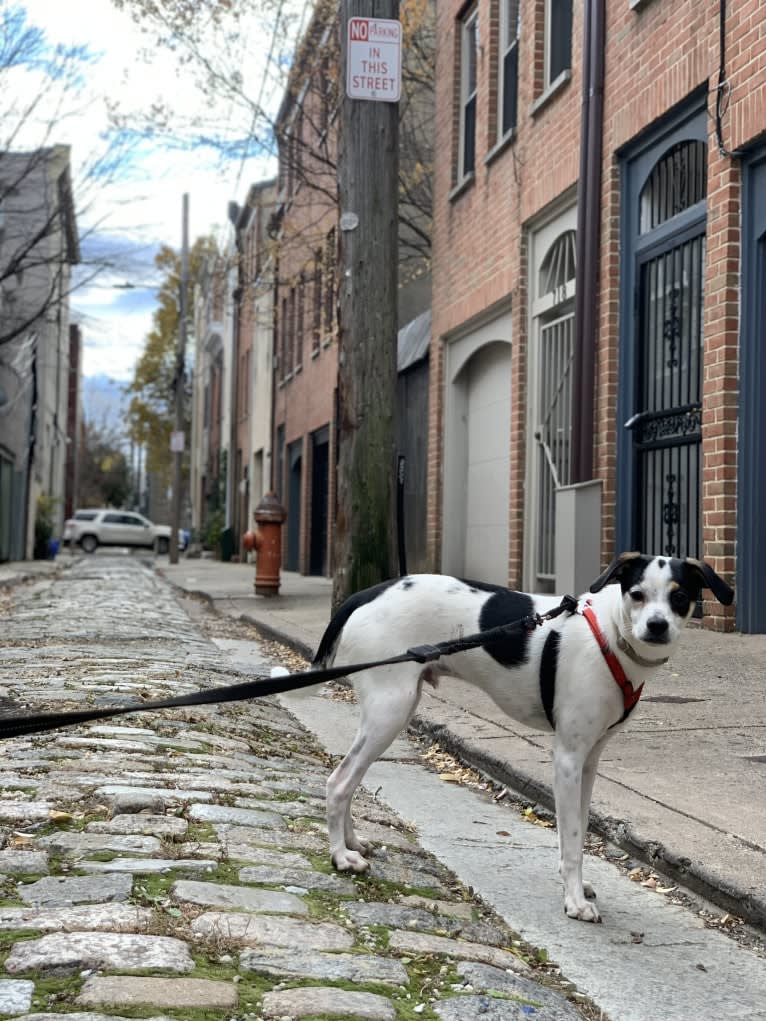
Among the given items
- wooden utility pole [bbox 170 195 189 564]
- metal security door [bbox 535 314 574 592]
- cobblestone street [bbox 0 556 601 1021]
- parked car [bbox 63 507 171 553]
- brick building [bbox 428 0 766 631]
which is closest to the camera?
cobblestone street [bbox 0 556 601 1021]

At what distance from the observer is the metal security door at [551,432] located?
12172mm

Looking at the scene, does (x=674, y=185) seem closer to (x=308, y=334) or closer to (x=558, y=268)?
(x=558, y=268)

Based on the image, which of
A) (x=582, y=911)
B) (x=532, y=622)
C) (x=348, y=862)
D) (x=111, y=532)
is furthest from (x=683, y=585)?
(x=111, y=532)

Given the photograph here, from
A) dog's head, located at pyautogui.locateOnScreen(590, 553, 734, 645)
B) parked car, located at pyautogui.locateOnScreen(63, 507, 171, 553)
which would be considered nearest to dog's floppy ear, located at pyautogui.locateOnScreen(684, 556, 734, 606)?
dog's head, located at pyautogui.locateOnScreen(590, 553, 734, 645)

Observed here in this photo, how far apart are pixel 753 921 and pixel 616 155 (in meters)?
8.38

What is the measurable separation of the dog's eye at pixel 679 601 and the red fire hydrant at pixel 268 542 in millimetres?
12860

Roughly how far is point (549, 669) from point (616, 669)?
0.21 metres

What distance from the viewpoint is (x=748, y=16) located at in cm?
866

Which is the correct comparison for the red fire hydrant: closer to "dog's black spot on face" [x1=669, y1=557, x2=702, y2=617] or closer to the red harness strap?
the red harness strap

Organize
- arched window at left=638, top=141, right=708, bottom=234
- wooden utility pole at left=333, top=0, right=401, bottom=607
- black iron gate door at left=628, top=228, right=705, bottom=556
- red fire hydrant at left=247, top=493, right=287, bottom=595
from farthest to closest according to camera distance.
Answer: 1. red fire hydrant at left=247, top=493, right=287, bottom=595
2. arched window at left=638, top=141, right=708, bottom=234
3. black iron gate door at left=628, top=228, right=705, bottom=556
4. wooden utility pole at left=333, top=0, right=401, bottom=607

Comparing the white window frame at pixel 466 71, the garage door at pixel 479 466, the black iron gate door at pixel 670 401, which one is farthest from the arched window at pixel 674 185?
the white window frame at pixel 466 71

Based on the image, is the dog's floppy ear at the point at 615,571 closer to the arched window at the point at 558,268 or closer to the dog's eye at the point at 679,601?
the dog's eye at the point at 679,601

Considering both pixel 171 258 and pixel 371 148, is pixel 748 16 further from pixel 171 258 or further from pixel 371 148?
pixel 171 258

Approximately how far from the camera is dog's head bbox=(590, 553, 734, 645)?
3455mm
